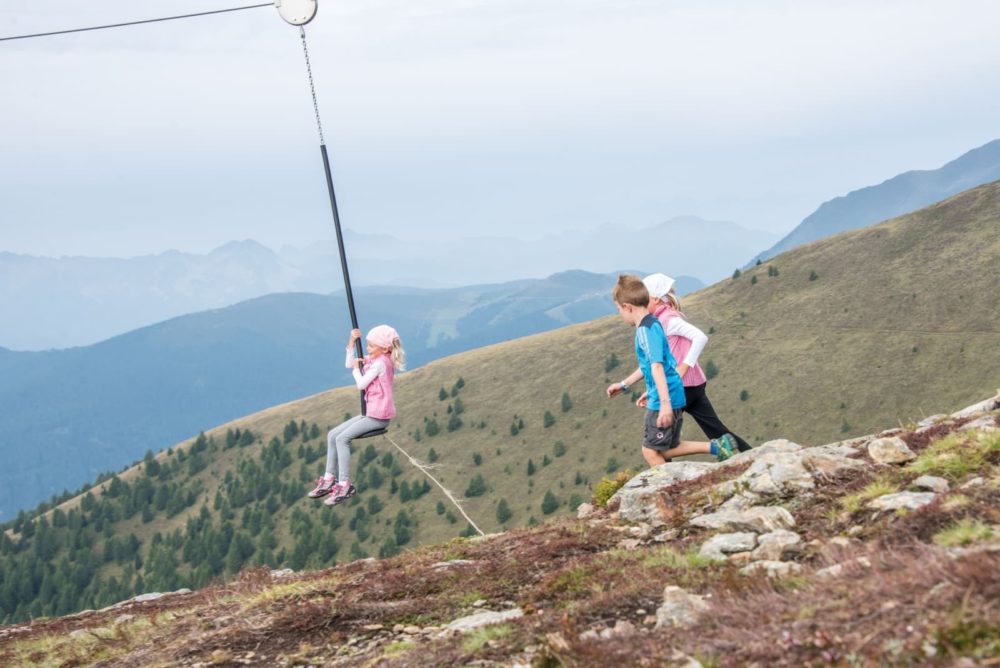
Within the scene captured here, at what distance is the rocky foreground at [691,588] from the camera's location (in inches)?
229

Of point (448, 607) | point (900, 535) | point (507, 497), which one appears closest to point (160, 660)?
point (448, 607)

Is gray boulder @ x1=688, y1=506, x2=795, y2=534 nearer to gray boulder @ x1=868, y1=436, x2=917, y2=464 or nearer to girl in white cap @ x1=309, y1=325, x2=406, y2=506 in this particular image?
gray boulder @ x1=868, y1=436, x2=917, y2=464

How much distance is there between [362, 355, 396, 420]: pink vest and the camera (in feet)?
53.3

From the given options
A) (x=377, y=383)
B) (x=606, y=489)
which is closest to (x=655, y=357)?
(x=606, y=489)

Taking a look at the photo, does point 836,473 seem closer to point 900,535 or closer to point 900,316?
point 900,535

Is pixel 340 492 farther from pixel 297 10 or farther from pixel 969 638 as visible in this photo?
pixel 969 638

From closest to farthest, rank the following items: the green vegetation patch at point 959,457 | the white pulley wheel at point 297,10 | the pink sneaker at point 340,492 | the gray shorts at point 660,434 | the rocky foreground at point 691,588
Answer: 1. the rocky foreground at point 691,588
2. the green vegetation patch at point 959,457
3. the gray shorts at point 660,434
4. the pink sneaker at point 340,492
5. the white pulley wheel at point 297,10

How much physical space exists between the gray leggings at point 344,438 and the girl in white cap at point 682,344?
4.63 meters

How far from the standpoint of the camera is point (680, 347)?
15.1 meters

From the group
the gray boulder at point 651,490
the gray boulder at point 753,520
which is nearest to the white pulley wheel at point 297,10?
the gray boulder at point 651,490

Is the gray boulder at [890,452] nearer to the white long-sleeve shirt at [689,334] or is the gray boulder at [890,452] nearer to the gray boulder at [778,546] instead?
the gray boulder at [778,546]

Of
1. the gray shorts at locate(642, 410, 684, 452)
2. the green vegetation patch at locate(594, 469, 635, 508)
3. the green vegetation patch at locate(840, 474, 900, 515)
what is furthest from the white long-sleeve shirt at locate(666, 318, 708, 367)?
the green vegetation patch at locate(840, 474, 900, 515)

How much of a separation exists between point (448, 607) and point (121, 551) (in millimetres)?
201302

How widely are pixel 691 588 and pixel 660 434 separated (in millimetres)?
6228
